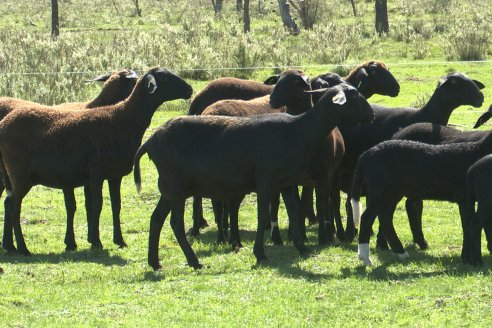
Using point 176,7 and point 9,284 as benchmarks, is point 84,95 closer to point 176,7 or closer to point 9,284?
point 9,284

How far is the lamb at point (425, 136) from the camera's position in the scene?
40.4 ft

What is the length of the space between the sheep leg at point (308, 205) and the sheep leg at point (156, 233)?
218 centimetres

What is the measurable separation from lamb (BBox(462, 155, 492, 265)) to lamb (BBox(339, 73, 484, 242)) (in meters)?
3.17

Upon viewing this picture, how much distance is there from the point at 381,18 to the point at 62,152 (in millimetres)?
28826

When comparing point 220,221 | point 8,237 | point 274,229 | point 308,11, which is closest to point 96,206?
point 8,237

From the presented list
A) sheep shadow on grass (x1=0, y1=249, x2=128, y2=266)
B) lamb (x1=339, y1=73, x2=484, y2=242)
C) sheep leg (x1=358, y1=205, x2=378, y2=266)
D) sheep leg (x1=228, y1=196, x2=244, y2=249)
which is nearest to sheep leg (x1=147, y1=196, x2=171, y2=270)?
sheep shadow on grass (x1=0, y1=249, x2=128, y2=266)

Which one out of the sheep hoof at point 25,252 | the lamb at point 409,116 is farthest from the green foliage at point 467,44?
the sheep hoof at point 25,252

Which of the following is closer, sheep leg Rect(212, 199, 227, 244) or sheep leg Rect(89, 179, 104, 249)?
sheep leg Rect(89, 179, 104, 249)

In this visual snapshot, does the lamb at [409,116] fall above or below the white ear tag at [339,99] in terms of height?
below

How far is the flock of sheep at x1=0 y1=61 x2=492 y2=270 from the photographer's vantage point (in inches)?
451

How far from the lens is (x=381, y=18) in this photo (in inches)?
1592

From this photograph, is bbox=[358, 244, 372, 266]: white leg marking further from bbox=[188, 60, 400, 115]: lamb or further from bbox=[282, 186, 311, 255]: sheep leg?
bbox=[188, 60, 400, 115]: lamb

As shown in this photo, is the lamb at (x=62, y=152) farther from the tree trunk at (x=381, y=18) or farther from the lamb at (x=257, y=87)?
the tree trunk at (x=381, y=18)

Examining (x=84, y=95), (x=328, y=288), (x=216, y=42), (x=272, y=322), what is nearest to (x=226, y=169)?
(x=328, y=288)
